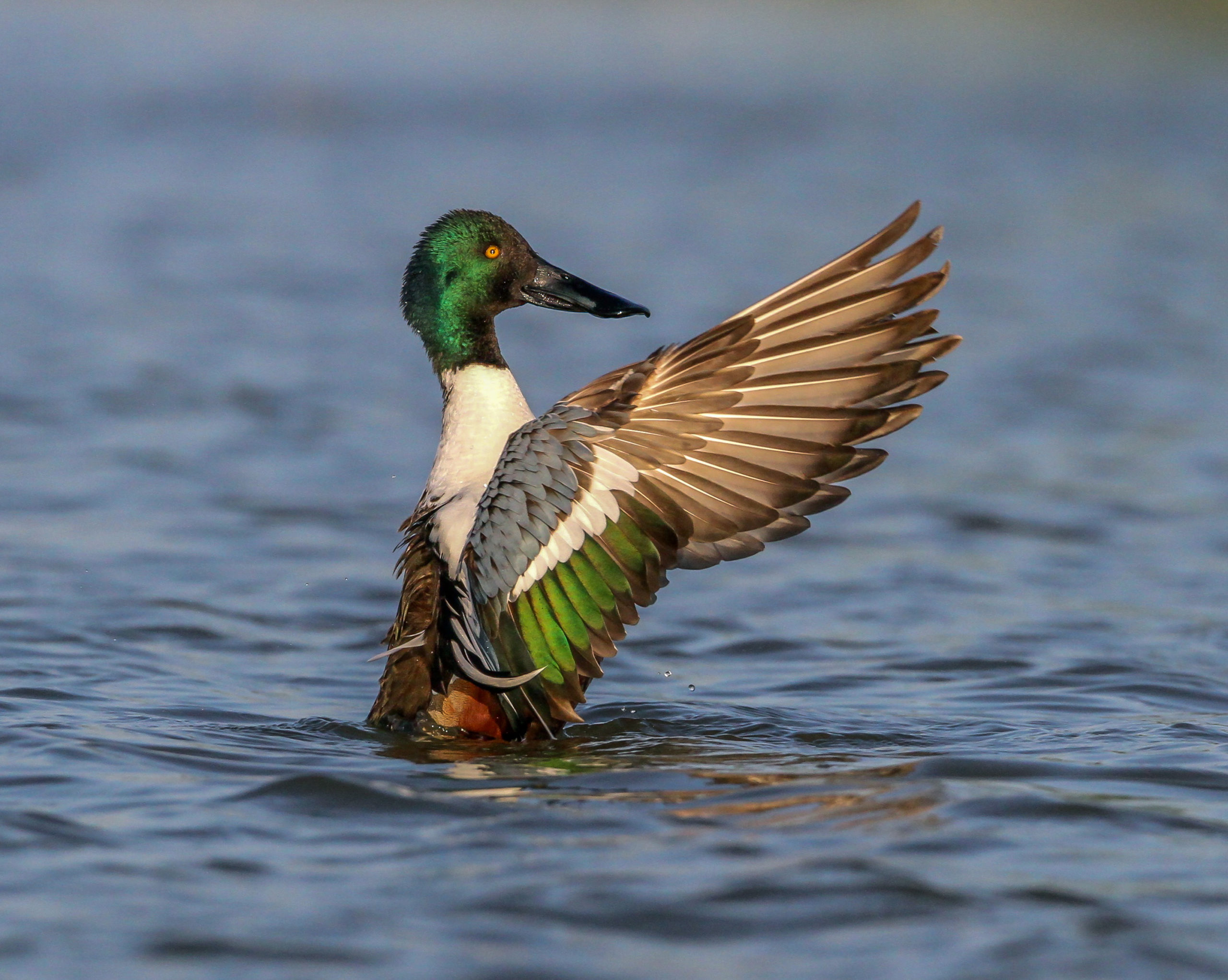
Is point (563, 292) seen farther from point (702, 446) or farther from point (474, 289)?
point (702, 446)

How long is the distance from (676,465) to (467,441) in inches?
34.8

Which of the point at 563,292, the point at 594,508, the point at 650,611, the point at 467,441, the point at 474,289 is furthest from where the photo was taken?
the point at 650,611

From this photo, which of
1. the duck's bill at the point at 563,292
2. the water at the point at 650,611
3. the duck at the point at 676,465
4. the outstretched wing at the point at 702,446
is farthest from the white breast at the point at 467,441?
the water at the point at 650,611

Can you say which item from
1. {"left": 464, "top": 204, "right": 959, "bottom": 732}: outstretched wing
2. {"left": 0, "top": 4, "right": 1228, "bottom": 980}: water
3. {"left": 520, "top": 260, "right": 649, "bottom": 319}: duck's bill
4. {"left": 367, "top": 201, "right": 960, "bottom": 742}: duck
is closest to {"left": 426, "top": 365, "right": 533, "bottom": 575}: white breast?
{"left": 367, "top": 201, "right": 960, "bottom": 742}: duck

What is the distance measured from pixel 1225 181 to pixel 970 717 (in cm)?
1383

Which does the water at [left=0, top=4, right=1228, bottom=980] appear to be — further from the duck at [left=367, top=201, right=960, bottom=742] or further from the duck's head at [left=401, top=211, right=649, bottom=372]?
the duck's head at [left=401, top=211, right=649, bottom=372]

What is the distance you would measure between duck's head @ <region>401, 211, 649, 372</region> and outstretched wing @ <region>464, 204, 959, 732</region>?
94 centimetres

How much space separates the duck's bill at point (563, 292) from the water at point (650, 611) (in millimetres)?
1404

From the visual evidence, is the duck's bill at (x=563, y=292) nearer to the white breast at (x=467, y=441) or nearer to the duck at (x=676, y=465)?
the white breast at (x=467, y=441)

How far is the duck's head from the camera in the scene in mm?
6031

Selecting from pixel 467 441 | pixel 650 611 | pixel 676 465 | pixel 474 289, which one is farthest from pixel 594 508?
pixel 650 611

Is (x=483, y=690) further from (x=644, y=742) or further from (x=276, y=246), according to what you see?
(x=276, y=246)

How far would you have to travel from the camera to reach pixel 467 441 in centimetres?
571

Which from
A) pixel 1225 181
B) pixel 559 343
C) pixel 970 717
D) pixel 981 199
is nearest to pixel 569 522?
pixel 970 717
